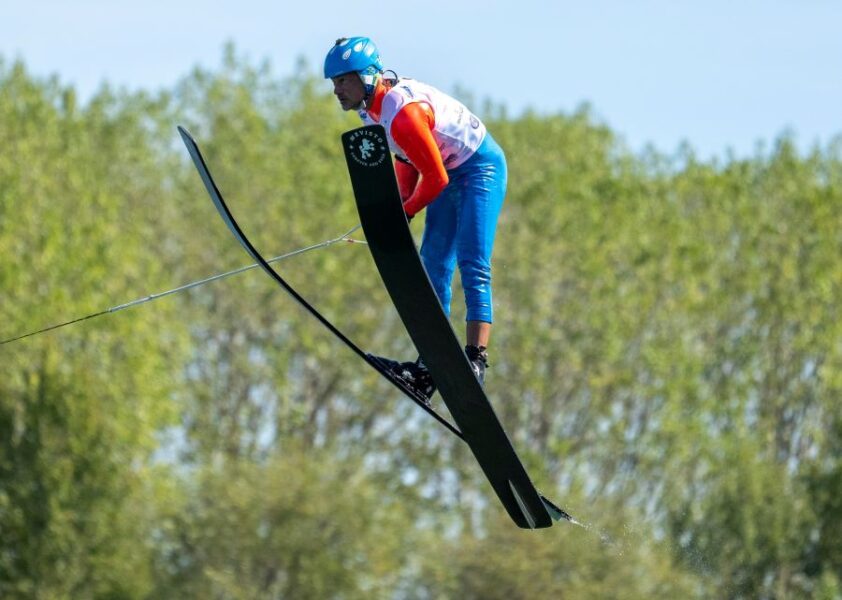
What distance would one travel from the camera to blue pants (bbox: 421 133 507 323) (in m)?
11.2

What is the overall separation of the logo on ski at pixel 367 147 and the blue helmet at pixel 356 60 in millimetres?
723

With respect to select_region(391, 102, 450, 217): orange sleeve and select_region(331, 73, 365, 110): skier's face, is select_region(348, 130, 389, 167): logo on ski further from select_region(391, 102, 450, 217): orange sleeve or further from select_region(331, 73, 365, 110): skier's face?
select_region(331, 73, 365, 110): skier's face

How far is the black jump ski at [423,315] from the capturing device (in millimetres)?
10281

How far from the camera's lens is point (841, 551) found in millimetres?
36750

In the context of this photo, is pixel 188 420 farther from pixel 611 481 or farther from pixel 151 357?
pixel 611 481

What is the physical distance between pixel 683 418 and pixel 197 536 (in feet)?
36.6

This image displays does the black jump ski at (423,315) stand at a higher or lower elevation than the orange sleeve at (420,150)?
lower

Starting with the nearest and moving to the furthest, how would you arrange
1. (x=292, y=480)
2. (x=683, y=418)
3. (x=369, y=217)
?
(x=369, y=217) < (x=292, y=480) < (x=683, y=418)

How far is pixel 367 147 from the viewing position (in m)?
10.2

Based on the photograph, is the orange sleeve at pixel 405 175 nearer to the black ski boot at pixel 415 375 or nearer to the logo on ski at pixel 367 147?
the black ski boot at pixel 415 375

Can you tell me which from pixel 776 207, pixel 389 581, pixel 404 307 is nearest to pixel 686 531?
pixel 389 581

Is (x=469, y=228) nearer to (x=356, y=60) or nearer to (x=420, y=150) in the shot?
(x=420, y=150)

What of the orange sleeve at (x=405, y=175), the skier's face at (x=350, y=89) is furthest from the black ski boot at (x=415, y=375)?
the skier's face at (x=350, y=89)

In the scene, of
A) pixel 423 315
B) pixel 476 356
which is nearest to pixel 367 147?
pixel 423 315
